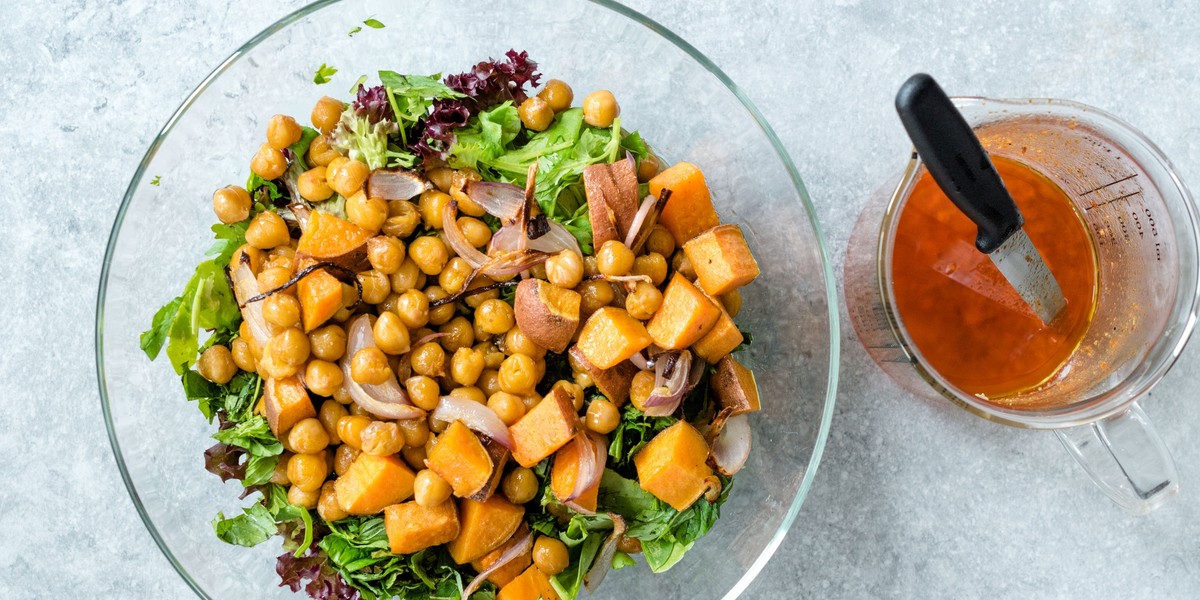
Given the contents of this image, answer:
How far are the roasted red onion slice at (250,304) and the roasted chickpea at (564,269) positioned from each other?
744 mm

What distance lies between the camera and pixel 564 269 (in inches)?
89.4

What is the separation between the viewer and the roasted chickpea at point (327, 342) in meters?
2.29

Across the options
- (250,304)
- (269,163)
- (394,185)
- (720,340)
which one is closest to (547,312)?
(720,340)

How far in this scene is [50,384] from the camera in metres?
2.87

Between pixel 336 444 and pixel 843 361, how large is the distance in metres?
1.49

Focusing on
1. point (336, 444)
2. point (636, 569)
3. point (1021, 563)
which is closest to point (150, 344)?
point (336, 444)

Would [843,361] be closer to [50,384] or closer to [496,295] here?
[496,295]

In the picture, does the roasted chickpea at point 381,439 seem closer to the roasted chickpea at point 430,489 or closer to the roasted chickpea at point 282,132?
the roasted chickpea at point 430,489

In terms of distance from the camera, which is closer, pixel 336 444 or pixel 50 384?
pixel 336 444

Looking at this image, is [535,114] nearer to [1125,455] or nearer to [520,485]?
[520,485]

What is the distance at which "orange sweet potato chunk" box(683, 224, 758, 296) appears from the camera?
7.33 feet

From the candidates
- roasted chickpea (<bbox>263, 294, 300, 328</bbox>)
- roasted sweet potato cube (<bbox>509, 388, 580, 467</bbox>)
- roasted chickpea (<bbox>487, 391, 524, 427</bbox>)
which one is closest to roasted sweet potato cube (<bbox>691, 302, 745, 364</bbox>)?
roasted sweet potato cube (<bbox>509, 388, 580, 467</bbox>)

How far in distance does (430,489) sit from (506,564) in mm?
301

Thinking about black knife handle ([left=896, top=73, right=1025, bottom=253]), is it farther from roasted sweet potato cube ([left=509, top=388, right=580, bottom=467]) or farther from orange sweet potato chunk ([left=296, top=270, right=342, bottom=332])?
orange sweet potato chunk ([left=296, top=270, right=342, bottom=332])
